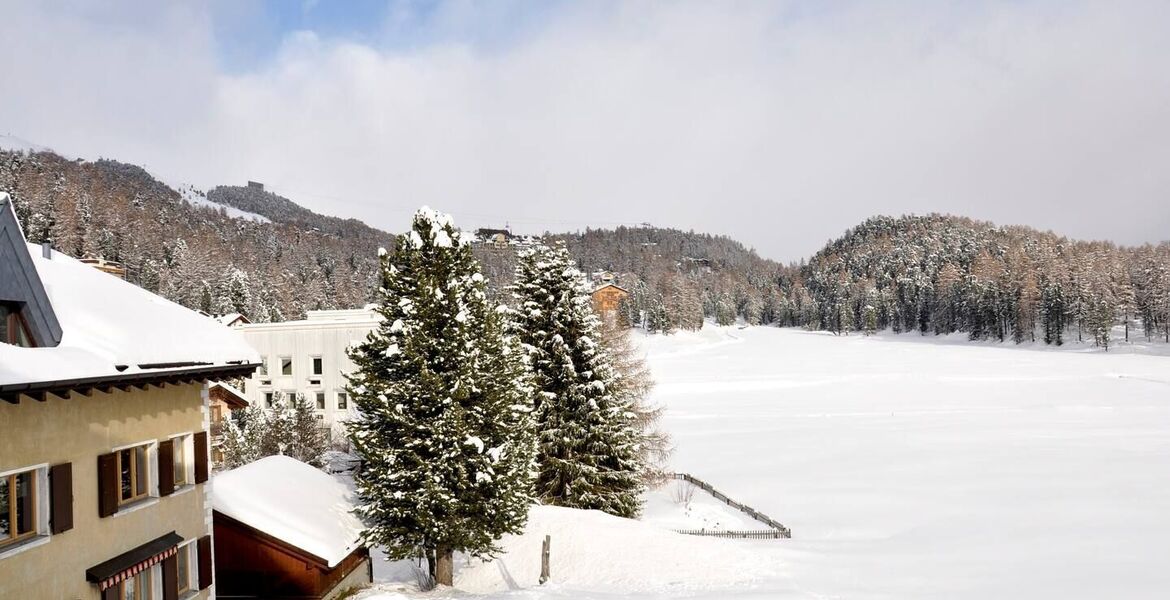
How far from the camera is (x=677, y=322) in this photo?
156375 mm

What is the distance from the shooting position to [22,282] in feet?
33.7

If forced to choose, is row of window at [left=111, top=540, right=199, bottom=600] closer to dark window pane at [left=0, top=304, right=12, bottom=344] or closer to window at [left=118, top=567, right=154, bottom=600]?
window at [left=118, top=567, right=154, bottom=600]

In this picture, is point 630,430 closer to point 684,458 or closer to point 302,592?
point 302,592

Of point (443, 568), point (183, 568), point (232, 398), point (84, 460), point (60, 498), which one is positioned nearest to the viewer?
point (60, 498)

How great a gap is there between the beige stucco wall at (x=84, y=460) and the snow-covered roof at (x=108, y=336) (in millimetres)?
776

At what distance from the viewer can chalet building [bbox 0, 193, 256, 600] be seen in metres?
9.98

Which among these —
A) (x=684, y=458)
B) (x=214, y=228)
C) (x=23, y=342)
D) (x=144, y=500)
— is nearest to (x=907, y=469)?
(x=684, y=458)

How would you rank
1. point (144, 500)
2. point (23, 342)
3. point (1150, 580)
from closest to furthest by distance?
point (23, 342) < point (144, 500) < point (1150, 580)

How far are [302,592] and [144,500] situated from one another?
5.97 meters

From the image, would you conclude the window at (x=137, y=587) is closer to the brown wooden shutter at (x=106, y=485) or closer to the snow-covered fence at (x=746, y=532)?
the brown wooden shutter at (x=106, y=485)

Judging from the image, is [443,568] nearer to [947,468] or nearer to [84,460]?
[84,460]

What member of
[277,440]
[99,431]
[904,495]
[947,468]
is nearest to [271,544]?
[99,431]

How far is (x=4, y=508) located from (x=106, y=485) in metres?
1.74

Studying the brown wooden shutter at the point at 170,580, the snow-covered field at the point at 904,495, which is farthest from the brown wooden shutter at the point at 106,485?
the snow-covered field at the point at 904,495
